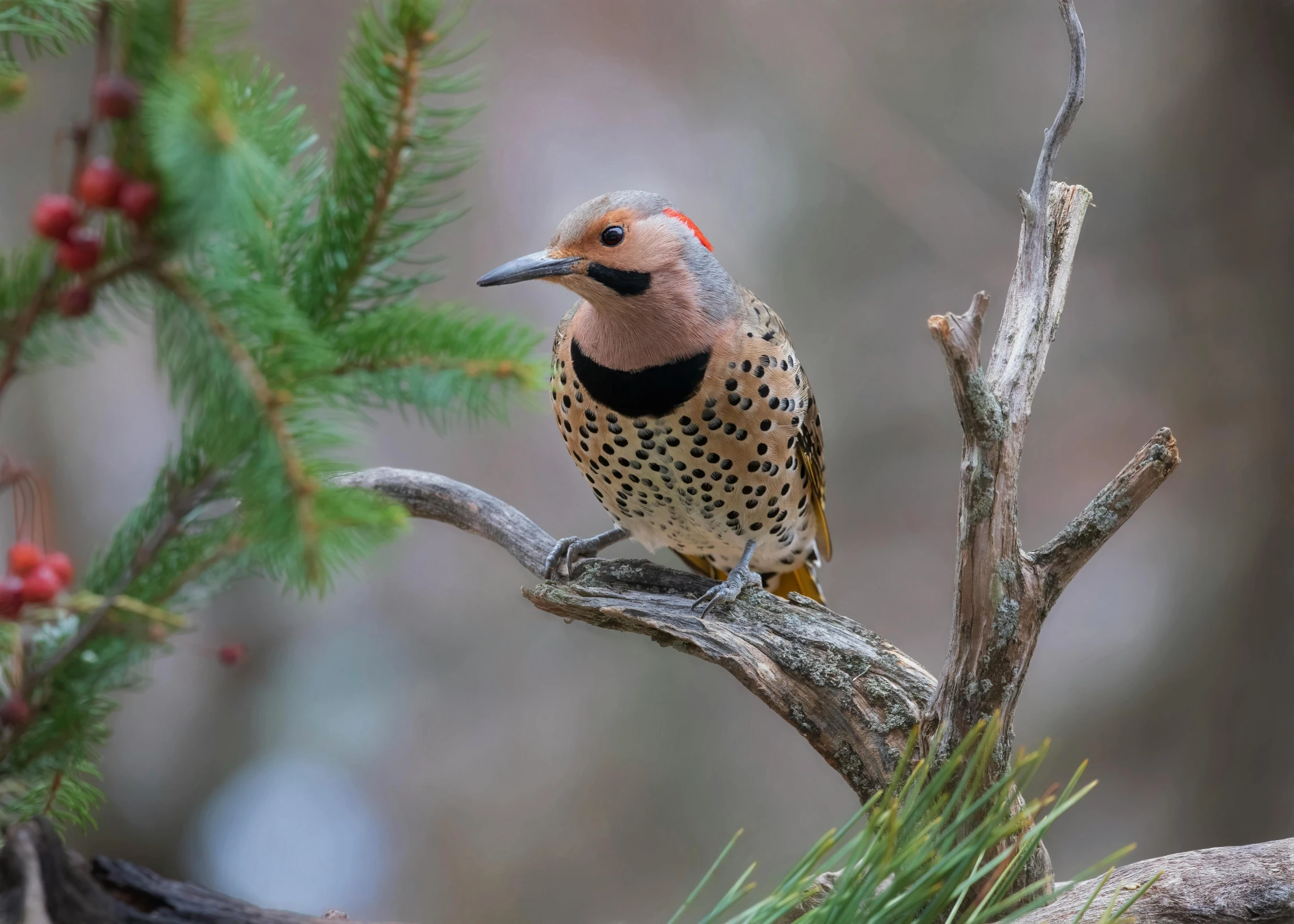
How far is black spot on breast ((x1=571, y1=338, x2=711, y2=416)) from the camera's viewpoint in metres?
1.57

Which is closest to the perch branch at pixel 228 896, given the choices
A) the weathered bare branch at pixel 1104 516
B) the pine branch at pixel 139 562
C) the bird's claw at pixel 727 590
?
the pine branch at pixel 139 562

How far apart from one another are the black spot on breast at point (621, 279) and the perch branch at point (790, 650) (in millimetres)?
488

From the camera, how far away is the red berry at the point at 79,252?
526 mm

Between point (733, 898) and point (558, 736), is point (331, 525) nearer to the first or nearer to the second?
point (733, 898)

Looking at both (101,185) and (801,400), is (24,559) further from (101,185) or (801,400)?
(801,400)

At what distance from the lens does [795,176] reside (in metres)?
3.34

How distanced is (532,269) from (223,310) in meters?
0.87

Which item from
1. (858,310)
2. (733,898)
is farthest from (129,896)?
(858,310)

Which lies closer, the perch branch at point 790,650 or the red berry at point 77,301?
the red berry at point 77,301

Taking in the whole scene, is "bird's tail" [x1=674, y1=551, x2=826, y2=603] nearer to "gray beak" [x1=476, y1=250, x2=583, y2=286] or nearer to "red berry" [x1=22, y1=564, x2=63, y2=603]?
"gray beak" [x1=476, y1=250, x2=583, y2=286]

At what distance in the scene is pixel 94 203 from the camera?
0.52m

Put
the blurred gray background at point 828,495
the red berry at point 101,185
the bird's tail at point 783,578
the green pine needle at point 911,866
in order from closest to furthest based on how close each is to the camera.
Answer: the red berry at point 101,185 < the green pine needle at point 911,866 < the bird's tail at point 783,578 < the blurred gray background at point 828,495

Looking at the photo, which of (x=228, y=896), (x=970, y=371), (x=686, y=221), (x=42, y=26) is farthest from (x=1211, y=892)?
(x=42, y=26)

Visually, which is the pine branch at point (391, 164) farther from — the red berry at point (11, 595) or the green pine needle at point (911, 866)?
the green pine needle at point (911, 866)
